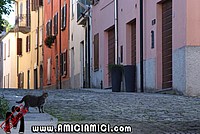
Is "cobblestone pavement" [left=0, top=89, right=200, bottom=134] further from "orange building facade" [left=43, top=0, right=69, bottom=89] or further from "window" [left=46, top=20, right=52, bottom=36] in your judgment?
"window" [left=46, top=20, right=52, bottom=36]

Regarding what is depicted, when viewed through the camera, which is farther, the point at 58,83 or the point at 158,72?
the point at 58,83

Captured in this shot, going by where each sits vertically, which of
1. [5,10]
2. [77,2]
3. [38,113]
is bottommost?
[38,113]

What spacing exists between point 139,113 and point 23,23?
41.4 meters

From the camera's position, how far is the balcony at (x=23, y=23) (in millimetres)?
51781

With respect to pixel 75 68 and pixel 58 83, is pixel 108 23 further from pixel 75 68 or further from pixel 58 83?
pixel 58 83

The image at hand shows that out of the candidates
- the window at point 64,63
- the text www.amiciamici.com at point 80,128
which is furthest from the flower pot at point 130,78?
the window at point 64,63

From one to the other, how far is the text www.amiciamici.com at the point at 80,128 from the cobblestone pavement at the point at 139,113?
331 mm

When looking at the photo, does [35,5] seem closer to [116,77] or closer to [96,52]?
[96,52]

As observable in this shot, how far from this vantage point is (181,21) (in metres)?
19.4

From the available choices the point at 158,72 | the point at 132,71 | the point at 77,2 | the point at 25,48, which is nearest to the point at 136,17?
the point at 132,71

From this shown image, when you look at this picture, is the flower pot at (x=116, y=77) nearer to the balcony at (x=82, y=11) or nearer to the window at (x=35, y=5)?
the balcony at (x=82, y=11)

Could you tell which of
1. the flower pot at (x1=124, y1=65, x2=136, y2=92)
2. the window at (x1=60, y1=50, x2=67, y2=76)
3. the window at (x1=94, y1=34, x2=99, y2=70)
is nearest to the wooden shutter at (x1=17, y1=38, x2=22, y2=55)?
the window at (x1=60, y1=50, x2=67, y2=76)

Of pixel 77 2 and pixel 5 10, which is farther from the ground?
pixel 77 2

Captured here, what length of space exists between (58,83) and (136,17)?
18.1 meters
